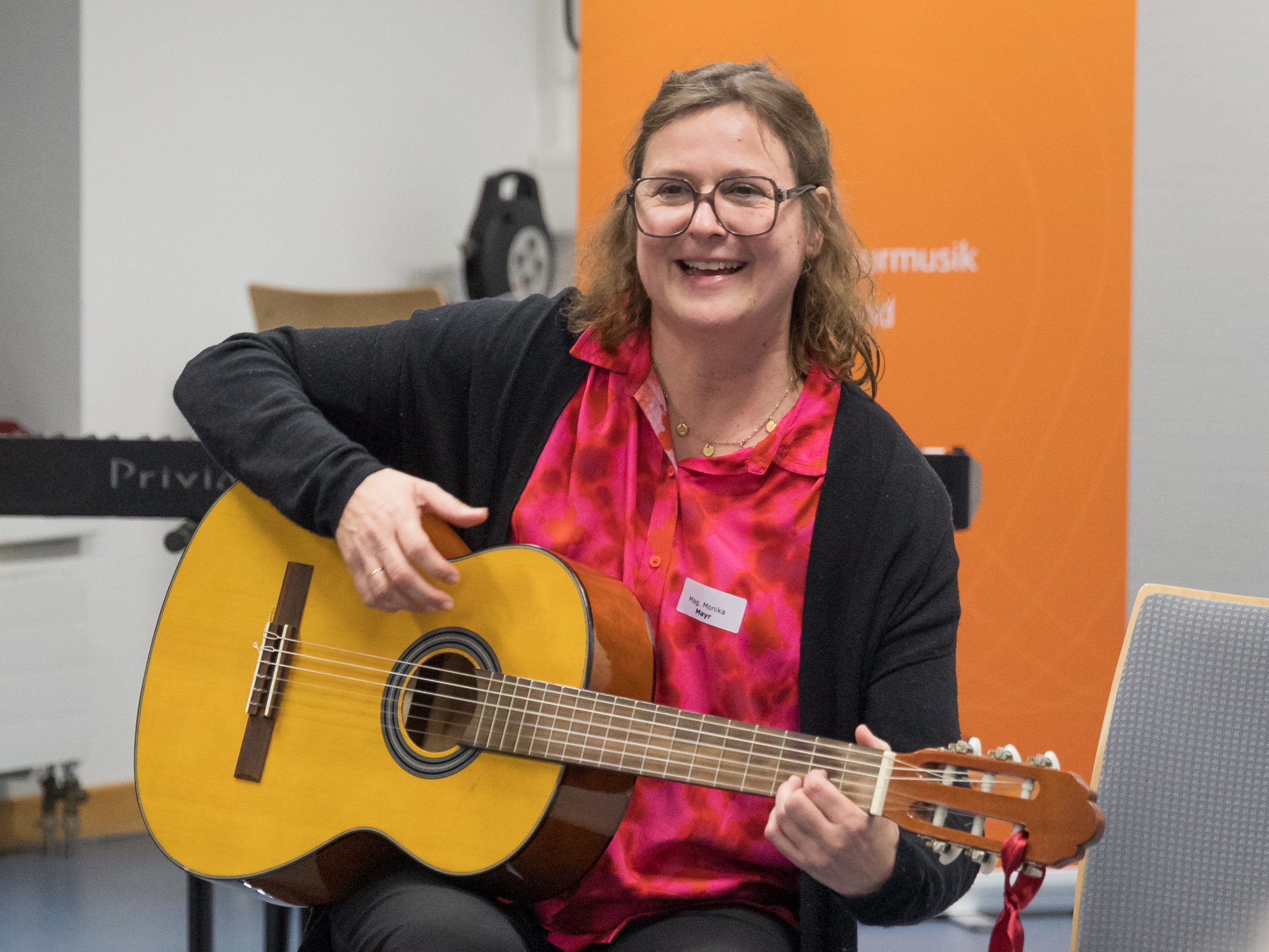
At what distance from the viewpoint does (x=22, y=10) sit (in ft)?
11.8

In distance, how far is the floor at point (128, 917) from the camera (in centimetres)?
285

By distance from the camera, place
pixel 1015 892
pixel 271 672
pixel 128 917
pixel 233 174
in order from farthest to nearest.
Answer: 1. pixel 233 174
2. pixel 128 917
3. pixel 271 672
4. pixel 1015 892

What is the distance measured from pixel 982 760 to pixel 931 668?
0.25 m

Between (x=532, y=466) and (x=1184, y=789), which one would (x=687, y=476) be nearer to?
(x=532, y=466)

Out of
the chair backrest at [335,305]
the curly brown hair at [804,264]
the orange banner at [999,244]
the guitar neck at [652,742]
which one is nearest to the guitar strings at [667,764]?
the guitar neck at [652,742]

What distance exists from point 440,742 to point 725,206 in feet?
2.22

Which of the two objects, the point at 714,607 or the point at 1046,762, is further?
the point at 714,607

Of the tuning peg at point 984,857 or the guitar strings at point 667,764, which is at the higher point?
the guitar strings at point 667,764

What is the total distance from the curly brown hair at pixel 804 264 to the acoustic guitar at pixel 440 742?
0.37m

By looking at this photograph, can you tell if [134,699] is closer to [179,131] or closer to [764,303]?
[179,131]

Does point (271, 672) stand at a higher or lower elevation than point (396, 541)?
lower

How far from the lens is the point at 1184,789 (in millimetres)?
1508

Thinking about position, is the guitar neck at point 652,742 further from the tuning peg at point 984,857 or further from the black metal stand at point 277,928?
the black metal stand at point 277,928

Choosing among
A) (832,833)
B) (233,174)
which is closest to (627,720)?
(832,833)
